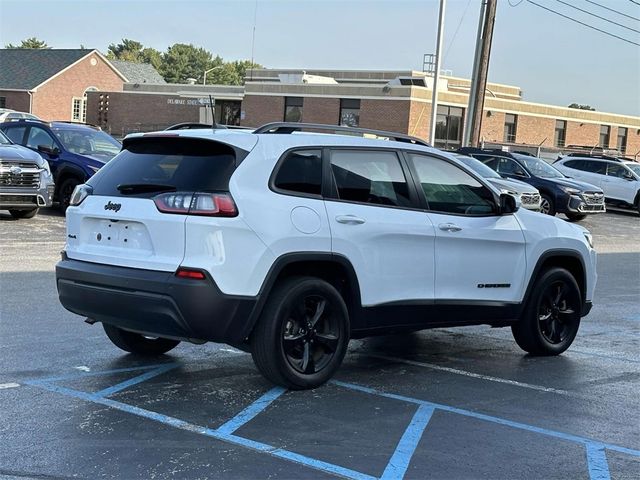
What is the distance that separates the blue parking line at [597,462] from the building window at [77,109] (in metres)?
68.1

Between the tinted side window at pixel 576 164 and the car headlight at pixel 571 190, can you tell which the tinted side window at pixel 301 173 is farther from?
the tinted side window at pixel 576 164

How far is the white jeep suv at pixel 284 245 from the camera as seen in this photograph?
220 inches

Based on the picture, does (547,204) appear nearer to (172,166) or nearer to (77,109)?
(172,166)

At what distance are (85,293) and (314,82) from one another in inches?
2195

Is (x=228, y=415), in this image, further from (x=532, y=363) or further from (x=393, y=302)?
(x=532, y=363)

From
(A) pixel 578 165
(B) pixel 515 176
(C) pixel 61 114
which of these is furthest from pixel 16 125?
(C) pixel 61 114

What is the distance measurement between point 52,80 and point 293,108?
19394 millimetres

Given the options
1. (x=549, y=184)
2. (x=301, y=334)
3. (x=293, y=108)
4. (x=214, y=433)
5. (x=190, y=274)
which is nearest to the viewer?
(x=214, y=433)

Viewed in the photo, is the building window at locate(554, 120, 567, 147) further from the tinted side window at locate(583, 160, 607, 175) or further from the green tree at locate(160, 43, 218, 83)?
the green tree at locate(160, 43, 218, 83)

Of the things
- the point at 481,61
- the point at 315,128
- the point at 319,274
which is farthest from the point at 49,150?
the point at 481,61

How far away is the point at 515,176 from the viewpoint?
24812 mm

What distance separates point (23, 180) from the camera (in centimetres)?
1587

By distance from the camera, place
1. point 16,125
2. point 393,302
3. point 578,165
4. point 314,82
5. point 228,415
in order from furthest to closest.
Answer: point 314,82, point 578,165, point 16,125, point 393,302, point 228,415

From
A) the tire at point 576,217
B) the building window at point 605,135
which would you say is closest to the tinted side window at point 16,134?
the tire at point 576,217
